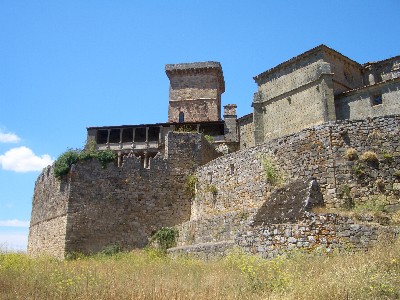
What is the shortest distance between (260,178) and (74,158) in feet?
33.0

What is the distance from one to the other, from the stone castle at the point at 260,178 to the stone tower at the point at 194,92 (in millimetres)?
7972

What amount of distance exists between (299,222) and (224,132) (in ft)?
94.4

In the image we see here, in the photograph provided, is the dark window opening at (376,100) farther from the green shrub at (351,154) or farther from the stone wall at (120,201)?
the green shrub at (351,154)

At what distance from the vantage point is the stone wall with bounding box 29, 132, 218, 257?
20922mm

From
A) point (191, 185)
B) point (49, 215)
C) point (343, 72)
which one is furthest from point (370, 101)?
point (49, 215)

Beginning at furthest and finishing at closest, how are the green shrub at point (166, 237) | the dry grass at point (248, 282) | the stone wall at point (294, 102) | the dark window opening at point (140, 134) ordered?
the dark window opening at point (140, 134) < the stone wall at point (294, 102) < the green shrub at point (166, 237) < the dry grass at point (248, 282)

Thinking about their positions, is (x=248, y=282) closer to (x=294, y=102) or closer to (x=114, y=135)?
(x=294, y=102)

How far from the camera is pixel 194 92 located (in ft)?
161

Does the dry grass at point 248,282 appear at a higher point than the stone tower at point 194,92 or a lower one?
lower

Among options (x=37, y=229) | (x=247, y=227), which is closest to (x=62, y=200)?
(x=37, y=229)

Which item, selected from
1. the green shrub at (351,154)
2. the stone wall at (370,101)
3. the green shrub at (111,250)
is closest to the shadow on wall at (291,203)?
the green shrub at (351,154)

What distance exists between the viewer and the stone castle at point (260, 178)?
13844 millimetres

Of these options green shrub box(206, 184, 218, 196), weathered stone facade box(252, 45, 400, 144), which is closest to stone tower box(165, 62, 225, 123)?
weathered stone facade box(252, 45, 400, 144)

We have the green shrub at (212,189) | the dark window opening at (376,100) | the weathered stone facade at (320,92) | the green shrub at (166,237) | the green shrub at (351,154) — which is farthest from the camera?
the weathered stone facade at (320,92)
